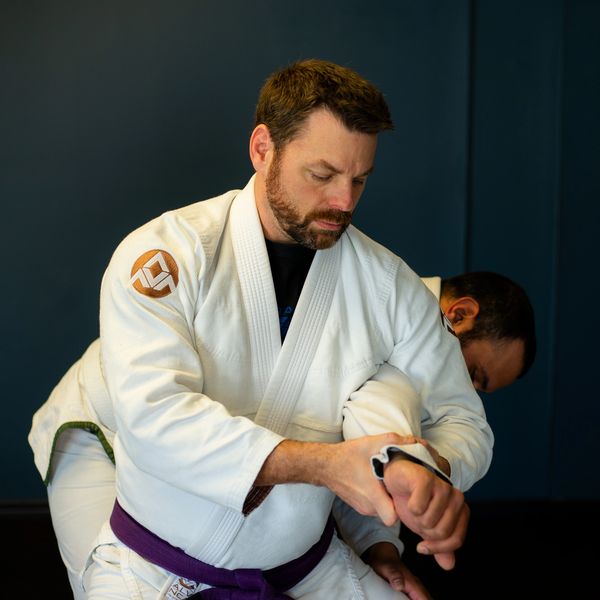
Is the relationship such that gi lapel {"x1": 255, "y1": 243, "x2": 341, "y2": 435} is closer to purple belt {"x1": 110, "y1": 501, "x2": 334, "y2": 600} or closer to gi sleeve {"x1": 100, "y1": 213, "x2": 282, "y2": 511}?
gi sleeve {"x1": 100, "y1": 213, "x2": 282, "y2": 511}

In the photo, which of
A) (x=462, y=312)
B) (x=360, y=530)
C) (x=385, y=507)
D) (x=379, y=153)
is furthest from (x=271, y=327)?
(x=379, y=153)

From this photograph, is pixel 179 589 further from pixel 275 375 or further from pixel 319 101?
pixel 319 101

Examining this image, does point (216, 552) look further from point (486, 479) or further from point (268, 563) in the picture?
point (486, 479)

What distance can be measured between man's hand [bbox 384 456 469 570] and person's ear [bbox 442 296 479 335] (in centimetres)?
101

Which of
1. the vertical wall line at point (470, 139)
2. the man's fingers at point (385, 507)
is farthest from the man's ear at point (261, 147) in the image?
the vertical wall line at point (470, 139)

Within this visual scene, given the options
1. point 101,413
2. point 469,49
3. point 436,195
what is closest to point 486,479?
point 436,195

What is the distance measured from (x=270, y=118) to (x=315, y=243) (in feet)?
0.86

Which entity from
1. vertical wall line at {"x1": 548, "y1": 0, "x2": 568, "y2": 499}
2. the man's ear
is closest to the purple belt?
the man's ear

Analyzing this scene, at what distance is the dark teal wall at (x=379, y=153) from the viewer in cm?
312

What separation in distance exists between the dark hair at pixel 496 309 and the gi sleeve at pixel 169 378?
977 mm

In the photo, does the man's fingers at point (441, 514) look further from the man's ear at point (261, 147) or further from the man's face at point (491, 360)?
the man's face at point (491, 360)

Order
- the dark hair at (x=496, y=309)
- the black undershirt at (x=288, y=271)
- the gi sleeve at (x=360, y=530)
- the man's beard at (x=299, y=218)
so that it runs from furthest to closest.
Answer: the dark hair at (x=496, y=309) < the gi sleeve at (x=360, y=530) < the black undershirt at (x=288, y=271) < the man's beard at (x=299, y=218)

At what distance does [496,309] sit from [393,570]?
2.66 feet

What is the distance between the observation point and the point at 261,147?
179cm
